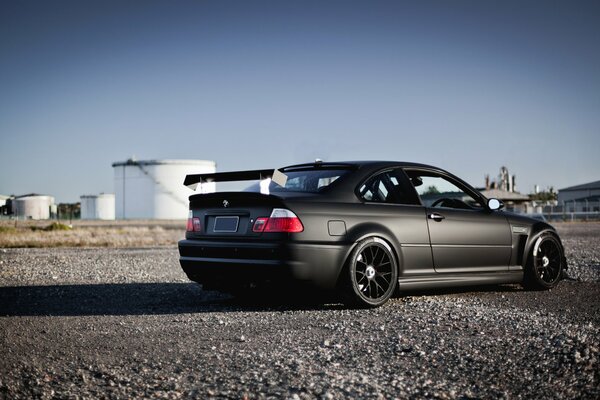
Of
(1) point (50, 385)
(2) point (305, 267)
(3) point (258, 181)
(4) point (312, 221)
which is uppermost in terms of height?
(3) point (258, 181)

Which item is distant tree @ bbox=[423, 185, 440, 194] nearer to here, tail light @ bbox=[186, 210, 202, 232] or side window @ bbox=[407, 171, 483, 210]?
side window @ bbox=[407, 171, 483, 210]

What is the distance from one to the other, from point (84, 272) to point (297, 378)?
8077 millimetres

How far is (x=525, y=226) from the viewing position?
25.4 ft

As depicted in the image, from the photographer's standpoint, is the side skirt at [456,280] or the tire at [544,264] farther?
the tire at [544,264]

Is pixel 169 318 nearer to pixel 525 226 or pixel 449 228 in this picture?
pixel 449 228

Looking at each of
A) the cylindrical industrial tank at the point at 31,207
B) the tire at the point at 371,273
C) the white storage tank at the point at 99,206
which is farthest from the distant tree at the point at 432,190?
the white storage tank at the point at 99,206

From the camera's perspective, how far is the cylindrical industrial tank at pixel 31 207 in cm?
7812

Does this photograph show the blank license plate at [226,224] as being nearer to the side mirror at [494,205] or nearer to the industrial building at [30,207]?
the side mirror at [494,205]

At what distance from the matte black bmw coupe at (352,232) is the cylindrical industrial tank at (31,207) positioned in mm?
77152

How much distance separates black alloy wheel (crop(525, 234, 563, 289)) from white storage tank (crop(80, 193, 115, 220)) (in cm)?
8166

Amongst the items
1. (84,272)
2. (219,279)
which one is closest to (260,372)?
(219,279)

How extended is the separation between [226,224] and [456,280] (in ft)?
8.48

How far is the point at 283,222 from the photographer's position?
18.8 feet

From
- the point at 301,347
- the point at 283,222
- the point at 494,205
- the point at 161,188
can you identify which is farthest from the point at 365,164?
the point at 161,188
